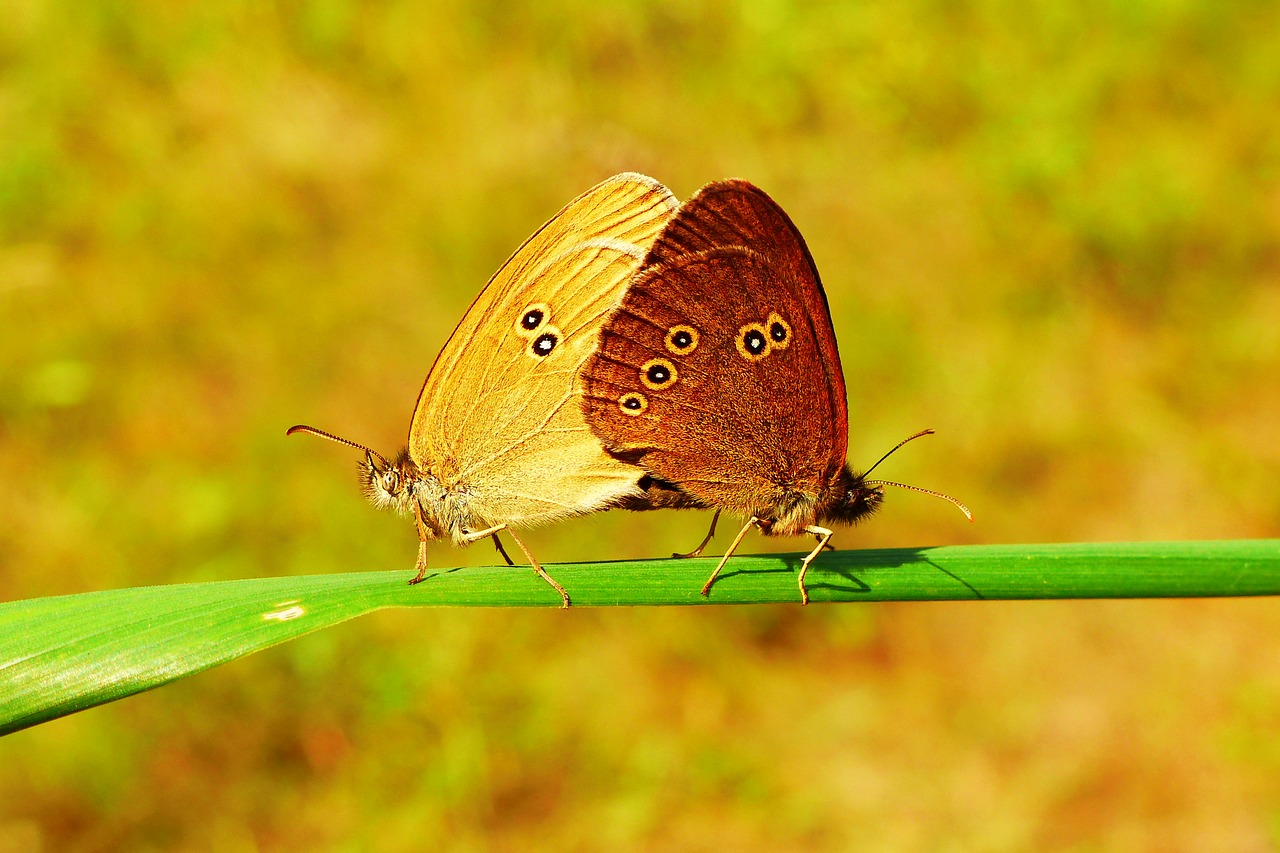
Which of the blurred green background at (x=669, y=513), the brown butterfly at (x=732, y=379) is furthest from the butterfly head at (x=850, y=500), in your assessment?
the blurred green background at (x=669, y=513)

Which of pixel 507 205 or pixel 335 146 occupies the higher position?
pixel 335 146

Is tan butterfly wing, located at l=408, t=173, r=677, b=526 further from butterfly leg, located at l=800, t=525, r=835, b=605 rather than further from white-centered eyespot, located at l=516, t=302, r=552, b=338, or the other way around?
butterfly leg, located at l=800, t=525, r=835, b=605

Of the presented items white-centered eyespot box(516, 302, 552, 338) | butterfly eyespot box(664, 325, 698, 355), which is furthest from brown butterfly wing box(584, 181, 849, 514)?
white-centered eyespot box(516, 302, 552, 338)

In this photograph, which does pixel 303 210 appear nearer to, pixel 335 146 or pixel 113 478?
pixel 335 146

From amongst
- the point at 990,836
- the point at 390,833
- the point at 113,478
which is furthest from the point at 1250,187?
the point at 113,478

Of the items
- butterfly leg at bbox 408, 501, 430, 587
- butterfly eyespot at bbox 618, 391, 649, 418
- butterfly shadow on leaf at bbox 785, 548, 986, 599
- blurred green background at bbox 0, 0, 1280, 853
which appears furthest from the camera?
blurred green background at bbox 0, 0, 1280, 853

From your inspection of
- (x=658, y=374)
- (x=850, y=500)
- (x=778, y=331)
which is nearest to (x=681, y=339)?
(x=658, y=374)
